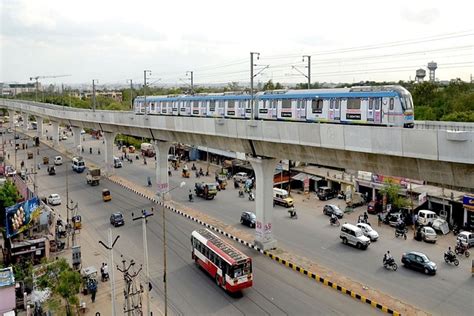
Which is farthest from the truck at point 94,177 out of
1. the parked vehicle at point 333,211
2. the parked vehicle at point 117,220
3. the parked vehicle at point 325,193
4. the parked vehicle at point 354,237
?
the parked vehicle at point 354,237

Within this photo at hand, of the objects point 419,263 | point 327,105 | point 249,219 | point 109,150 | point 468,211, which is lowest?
point 419,263

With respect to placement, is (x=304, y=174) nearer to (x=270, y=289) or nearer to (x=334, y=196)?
(x=334, y=196)

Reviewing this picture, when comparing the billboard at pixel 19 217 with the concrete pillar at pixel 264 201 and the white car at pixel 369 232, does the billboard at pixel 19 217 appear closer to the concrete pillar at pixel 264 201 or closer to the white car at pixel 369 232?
the concrete pillar at pixel 264 201

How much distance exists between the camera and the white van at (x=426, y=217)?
33281 mm

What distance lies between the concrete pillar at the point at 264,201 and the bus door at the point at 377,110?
7423mm

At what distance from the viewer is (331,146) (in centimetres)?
2033

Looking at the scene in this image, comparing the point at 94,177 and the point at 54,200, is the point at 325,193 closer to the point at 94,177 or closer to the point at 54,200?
the point at 94,177

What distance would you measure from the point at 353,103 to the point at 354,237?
33.8ft

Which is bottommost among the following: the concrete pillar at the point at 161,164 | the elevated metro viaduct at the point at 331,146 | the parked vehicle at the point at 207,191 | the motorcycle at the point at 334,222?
the motorcycle at the point at 334,222

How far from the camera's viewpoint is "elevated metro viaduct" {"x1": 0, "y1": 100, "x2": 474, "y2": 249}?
16.2 m

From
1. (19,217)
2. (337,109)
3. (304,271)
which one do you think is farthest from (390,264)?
(19,217)

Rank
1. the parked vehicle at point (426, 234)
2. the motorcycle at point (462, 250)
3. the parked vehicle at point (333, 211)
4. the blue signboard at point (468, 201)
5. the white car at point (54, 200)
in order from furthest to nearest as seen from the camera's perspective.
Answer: the white car at point (54, 200), the parked vehicle at point (333, 211), the blue signboard at point (468, 201), the parked vehicle at point (426, 234), the motorcycle at point (462, 250)

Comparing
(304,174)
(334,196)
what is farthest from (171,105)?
(334,196)

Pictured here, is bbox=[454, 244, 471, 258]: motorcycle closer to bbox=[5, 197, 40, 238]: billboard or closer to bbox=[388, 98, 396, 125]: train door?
bbox=[388, 98, 396, 125]: train door
